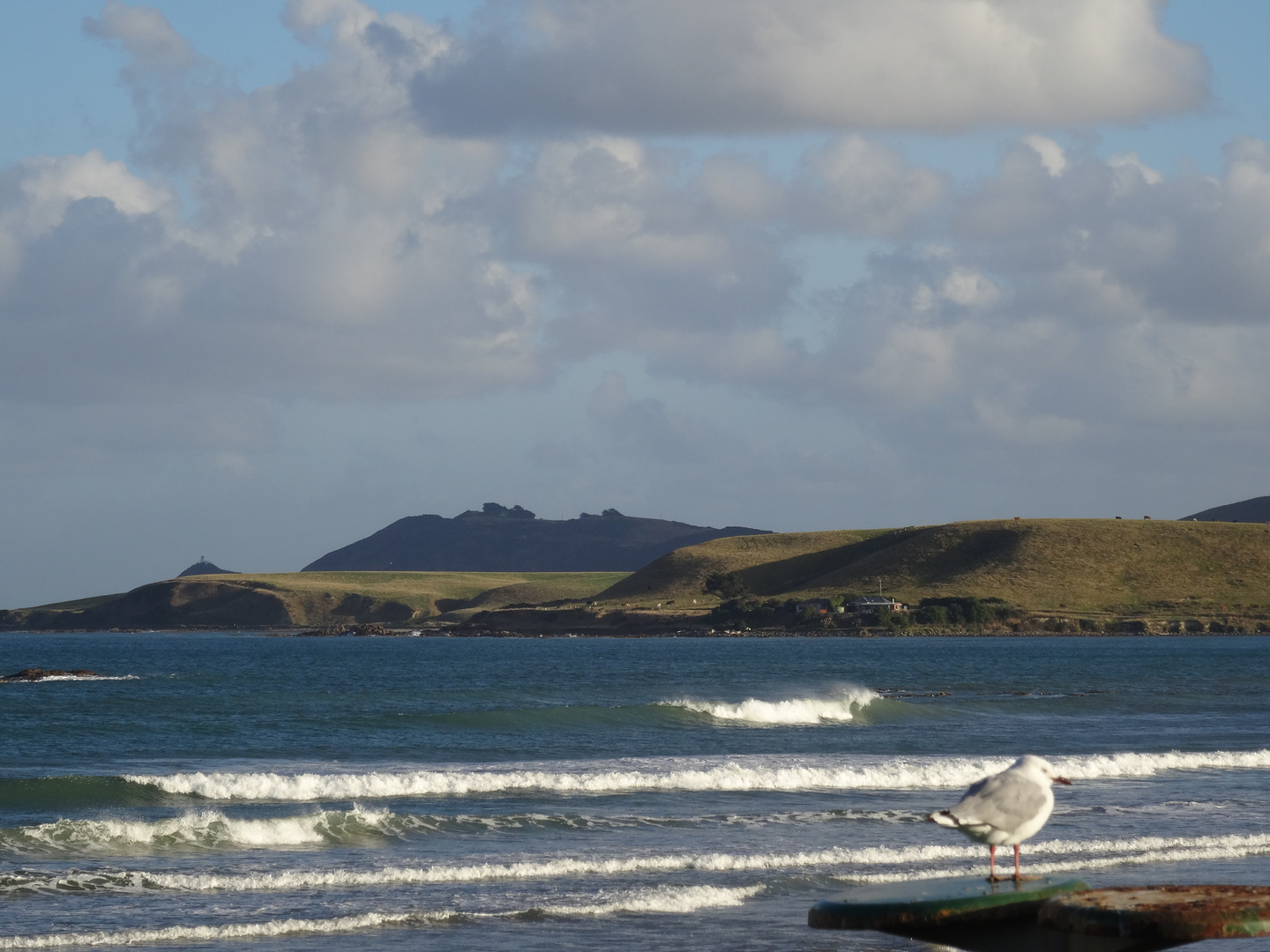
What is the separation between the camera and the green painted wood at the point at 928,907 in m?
7.87

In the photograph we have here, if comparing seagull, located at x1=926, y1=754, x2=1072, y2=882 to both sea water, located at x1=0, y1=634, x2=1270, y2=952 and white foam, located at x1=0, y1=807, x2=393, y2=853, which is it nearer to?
sea water, located at x1=0, y1=634, x2=1270, y2=952

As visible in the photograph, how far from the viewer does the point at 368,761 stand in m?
30.9

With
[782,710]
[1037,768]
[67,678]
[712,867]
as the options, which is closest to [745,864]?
[712,867]

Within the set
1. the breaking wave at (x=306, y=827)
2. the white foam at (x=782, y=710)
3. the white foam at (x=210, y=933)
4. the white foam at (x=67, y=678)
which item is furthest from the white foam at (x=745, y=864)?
the white foam at (x=67, y=678)

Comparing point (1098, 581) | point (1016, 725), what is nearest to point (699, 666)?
point (1016, 725)

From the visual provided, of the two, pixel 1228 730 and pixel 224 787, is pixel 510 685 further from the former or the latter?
pixel 224 787

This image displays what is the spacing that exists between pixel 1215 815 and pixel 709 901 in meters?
10.4

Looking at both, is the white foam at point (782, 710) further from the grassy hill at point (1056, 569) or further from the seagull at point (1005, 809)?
the grassy hill at point (1056, 569)

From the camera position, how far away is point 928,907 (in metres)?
7.90

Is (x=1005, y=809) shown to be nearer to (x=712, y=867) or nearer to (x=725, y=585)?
(x=712, y=867)

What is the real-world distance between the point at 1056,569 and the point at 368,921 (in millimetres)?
155025

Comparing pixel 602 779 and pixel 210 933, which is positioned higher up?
pixel 210 933

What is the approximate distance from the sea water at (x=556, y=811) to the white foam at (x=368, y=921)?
43 millimetres

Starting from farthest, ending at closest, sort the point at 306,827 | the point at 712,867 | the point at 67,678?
the point at 67,678
the point at 306,827
the point at 712,867
